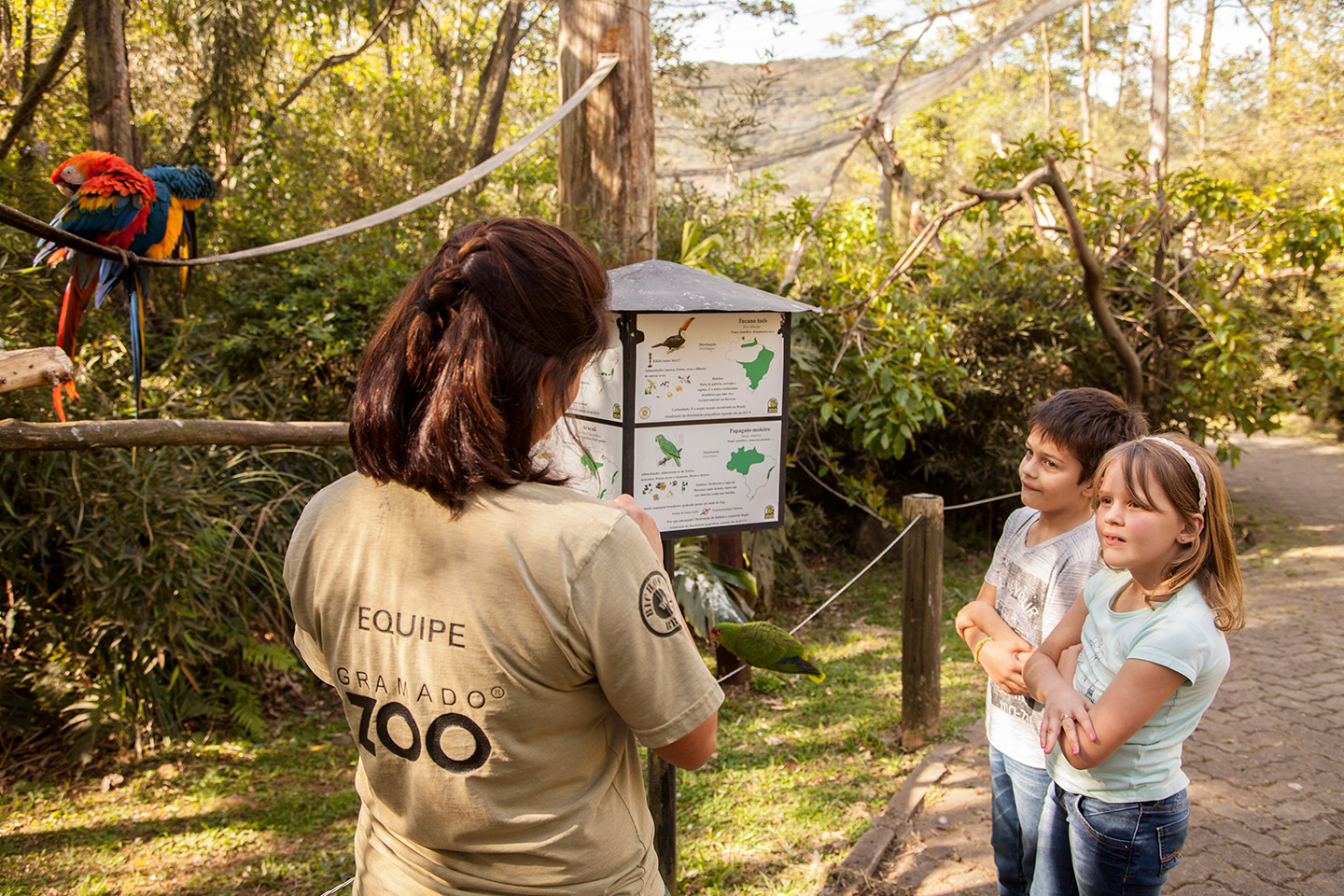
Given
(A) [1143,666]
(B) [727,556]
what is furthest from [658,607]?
(B) [727,556]

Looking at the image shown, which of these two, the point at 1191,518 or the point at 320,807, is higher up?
the point at 1191,518

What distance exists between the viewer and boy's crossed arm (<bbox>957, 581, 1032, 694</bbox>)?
1.99 m

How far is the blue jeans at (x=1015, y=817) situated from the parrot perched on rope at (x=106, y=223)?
2.58m

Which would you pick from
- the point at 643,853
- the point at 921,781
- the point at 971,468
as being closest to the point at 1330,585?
the point at 971,468

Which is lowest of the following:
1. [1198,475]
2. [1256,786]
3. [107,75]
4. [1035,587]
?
[1256,786]

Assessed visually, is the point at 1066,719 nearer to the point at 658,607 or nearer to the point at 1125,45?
the point at 658,607

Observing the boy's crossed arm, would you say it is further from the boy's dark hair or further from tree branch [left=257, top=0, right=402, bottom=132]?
tree branch [left=257, top=0, right=402, bottom=132]

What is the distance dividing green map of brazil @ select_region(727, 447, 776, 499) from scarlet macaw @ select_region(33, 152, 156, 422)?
2017mm

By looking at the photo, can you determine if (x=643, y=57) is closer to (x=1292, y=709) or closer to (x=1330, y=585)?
(x=1292, y=709)

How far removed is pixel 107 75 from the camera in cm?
379

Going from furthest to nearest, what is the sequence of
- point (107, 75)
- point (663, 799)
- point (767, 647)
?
point (107, 75) → point (663, 799) → point (767, 647)

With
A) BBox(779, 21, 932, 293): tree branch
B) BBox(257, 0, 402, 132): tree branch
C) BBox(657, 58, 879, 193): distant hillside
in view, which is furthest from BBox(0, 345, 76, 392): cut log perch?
BBox(657, 58, 879, 193): distant hillside

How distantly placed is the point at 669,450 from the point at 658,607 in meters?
1.11

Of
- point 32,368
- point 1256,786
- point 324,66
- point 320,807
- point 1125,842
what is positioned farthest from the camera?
point 324,66
